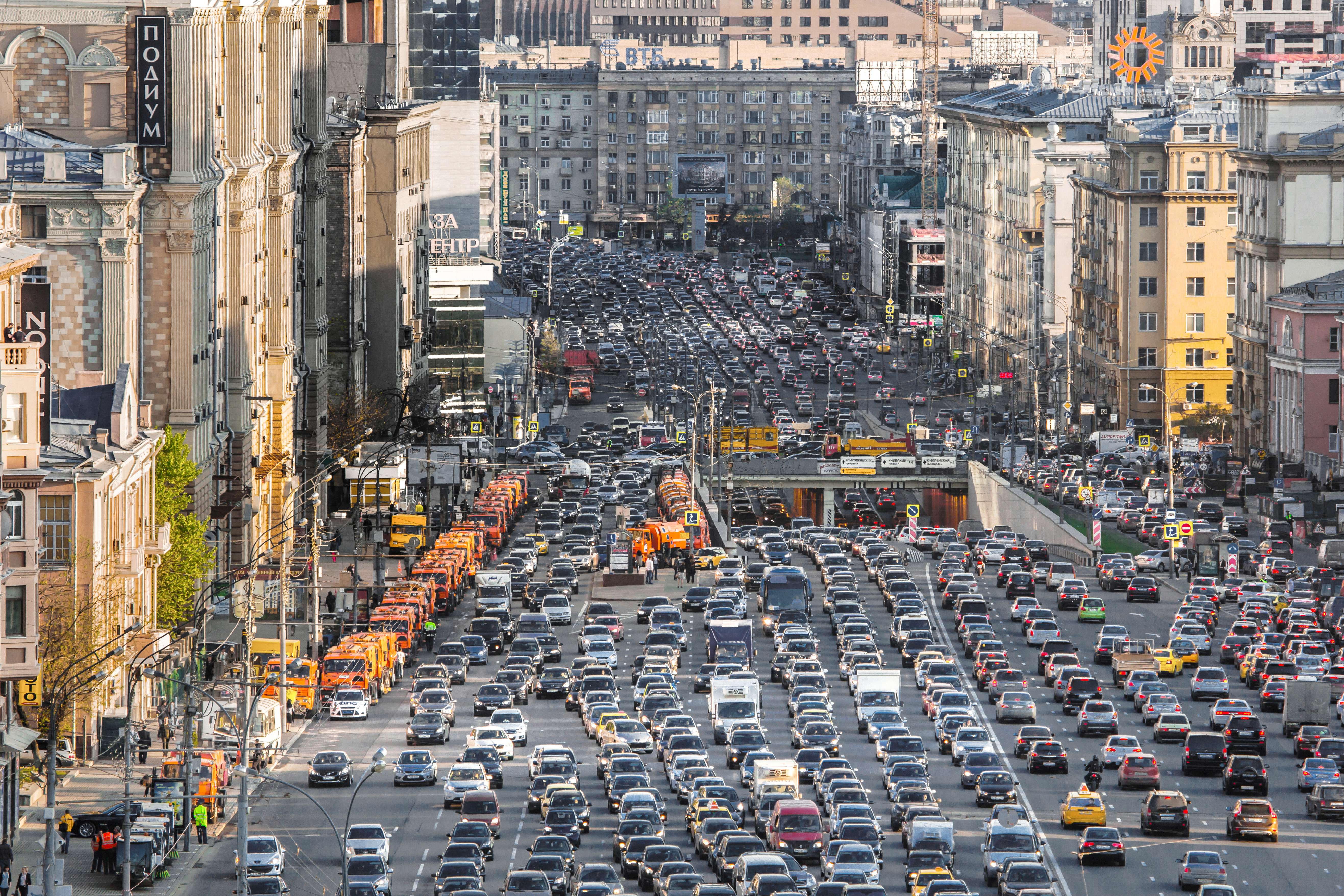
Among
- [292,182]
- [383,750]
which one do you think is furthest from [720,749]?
[292,182]

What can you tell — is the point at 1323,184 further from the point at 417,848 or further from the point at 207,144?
the point at 417,848

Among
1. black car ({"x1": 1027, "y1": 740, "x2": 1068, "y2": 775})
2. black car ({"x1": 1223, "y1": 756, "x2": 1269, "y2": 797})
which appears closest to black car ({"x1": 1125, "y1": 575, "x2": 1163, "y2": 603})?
black car ({"x1": 1027, "y1": 740, "x2": 1068, "y2": 775})

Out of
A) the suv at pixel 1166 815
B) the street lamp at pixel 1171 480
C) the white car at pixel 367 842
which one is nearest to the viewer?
the white car at pixel 367 842

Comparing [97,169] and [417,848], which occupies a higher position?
[97,169]

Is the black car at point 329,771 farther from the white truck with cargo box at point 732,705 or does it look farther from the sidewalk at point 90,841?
the white truck with cargo box at point 732,705

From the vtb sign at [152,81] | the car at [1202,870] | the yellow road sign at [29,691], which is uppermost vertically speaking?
the vtb sign at [152,81]

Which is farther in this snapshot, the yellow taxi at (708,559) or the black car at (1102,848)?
the yellow taxi at (708,559)

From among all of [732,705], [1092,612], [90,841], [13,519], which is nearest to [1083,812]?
[732,705]

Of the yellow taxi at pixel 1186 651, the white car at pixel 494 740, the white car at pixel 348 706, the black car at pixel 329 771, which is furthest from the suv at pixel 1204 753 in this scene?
the white car at pixel 348 706
